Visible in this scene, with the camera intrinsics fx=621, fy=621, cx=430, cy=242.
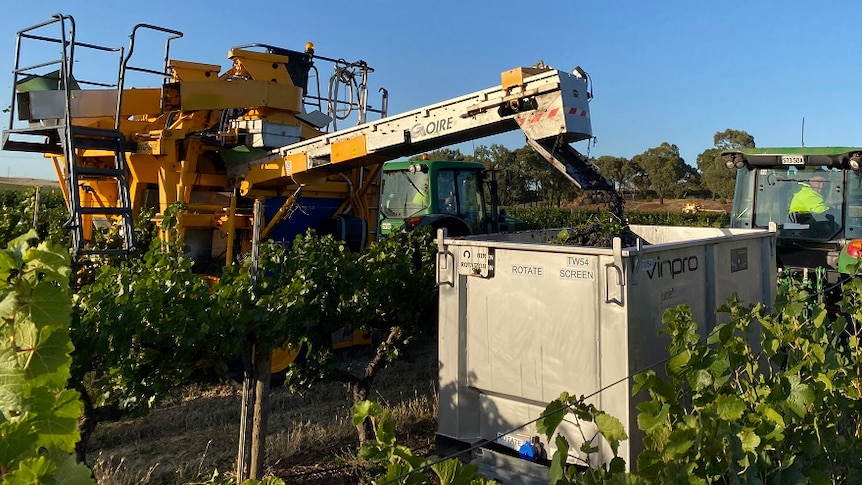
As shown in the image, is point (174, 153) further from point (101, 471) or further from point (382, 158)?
point (101, 471)

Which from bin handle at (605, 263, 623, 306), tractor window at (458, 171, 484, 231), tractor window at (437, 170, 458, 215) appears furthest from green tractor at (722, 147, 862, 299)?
bin handle at (605, 263, 623, 306)

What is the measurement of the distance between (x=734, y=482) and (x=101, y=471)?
13.3 feet

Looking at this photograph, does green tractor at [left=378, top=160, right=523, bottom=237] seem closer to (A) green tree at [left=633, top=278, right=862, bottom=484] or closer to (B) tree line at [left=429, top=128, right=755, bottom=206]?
(A) green tree at [left=633, top=278, right=862, bottom=484]

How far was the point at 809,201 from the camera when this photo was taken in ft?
24.4

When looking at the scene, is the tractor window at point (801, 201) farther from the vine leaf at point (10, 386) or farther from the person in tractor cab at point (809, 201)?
the vine leaf at point (10, 386)

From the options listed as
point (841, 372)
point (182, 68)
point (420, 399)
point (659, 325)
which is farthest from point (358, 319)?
point (182, 68)

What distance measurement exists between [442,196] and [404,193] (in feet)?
2.52

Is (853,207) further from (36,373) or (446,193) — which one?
(36,373)

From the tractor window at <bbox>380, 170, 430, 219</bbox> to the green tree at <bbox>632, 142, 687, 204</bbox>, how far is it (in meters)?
49.5

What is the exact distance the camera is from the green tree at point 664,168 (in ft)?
184

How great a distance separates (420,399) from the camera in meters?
5.90

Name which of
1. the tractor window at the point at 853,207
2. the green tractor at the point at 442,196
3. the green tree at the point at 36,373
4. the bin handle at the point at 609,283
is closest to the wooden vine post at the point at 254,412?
the bin handle at the point at 609,283

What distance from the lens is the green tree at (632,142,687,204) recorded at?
56156 mm

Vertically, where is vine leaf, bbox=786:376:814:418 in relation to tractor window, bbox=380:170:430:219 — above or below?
below
